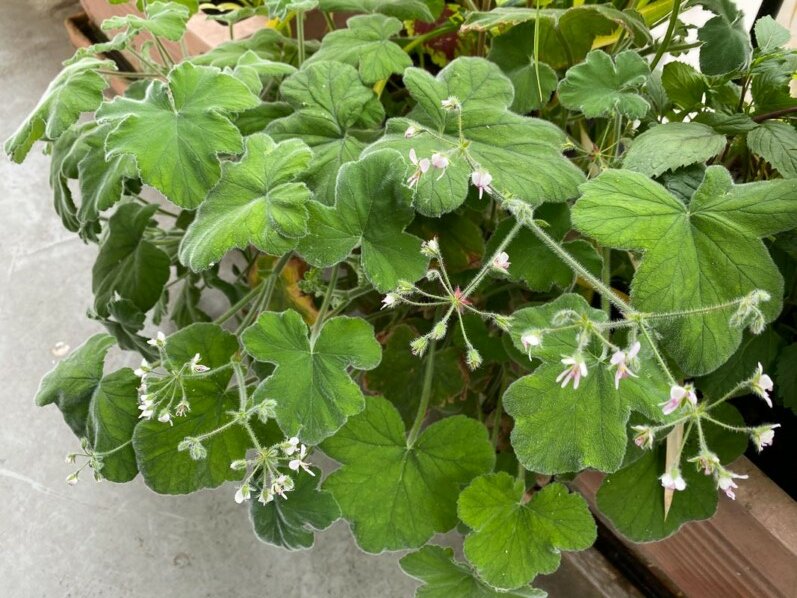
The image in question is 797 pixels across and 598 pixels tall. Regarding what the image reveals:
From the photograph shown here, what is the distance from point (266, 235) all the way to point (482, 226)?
38 centimetres

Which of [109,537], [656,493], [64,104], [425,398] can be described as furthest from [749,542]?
[109,537]

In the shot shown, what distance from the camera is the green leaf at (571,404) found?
66 cm

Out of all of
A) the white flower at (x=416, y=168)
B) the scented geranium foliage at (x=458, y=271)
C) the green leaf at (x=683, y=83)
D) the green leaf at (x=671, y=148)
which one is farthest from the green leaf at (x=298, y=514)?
the green leaf at (x=683, y=83)

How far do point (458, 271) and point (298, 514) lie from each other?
0.34 metres

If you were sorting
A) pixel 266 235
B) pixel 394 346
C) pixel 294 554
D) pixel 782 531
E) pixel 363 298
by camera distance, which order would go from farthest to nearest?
pixel 294 554
pixel 363 298
pixel 394 346
pixel 782 531
pixel 266 235

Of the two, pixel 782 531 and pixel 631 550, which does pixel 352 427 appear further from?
pixel 631 550

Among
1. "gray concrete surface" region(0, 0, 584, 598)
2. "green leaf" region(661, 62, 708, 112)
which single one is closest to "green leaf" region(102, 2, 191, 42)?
"green leaf" region(661, 62, 708, 112)

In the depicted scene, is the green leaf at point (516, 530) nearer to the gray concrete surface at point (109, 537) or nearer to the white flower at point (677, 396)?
the white flower at point (677, 396)

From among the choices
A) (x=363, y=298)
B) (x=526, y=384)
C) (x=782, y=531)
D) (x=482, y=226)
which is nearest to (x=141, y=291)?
(x=363, y=298)

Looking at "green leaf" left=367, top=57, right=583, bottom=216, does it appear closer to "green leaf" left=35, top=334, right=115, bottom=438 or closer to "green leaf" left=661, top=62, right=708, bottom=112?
"green leaf" left=661, top=62, right=708, bottom=112

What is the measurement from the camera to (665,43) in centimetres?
89

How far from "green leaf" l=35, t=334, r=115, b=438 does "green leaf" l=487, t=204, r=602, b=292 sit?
0.47m

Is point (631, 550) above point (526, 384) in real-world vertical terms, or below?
below

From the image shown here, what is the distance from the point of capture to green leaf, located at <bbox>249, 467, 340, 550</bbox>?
79cm
